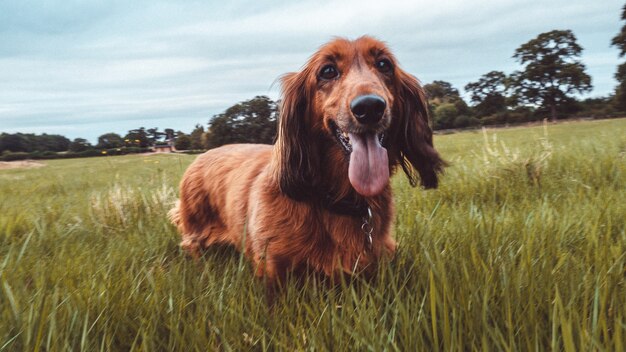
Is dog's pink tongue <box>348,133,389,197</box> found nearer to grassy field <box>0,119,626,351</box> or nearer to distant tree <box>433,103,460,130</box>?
grassy field <box>0,119,626,351</box>

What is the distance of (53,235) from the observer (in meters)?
3.18

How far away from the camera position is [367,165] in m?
2.23

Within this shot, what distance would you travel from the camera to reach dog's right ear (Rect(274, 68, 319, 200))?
2.42m

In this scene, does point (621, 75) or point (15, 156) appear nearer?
point (621, 75)

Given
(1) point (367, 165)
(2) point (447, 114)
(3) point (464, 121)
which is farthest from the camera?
(2) point (447, 114)

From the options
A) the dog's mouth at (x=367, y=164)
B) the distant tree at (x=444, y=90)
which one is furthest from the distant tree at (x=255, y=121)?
the distant tree at (x=444, y=90)

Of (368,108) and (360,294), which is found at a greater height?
(368,108)

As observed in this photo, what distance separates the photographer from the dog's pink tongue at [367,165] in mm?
2191

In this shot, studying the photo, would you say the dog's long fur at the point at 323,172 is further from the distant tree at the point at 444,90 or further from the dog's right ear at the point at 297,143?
the distant tree at the point at 444,90

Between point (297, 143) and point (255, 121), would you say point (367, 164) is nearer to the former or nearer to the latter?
point (297, 143)

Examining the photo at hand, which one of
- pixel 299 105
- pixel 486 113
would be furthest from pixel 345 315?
pixel 486 113

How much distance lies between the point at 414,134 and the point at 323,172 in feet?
2.18

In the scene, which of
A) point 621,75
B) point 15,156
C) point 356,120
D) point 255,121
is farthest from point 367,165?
point 15,156

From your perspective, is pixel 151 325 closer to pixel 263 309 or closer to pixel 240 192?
pixel 263 309
